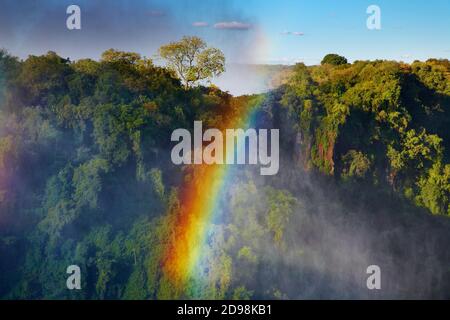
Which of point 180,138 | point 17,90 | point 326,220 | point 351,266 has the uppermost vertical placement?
point 17,90

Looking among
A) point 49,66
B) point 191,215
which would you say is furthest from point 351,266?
point 49,66

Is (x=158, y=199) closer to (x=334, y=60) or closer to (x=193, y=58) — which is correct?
(x=193, y=58)

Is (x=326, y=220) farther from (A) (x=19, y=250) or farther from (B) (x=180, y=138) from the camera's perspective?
(A) (x=19, y=250)

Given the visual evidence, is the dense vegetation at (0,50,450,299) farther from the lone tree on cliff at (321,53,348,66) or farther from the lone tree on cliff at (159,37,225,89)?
the lone tree on cliff at (321,53,348,66)

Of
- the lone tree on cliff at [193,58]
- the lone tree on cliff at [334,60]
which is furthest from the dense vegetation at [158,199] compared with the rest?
the lone tree on cliff at [334,60]

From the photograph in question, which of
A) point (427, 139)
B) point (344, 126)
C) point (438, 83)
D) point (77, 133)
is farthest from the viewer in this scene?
point (438, 83)

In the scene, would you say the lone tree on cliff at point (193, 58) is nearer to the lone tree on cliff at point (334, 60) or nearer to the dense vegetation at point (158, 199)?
the dense vegetation at point (158, 199)

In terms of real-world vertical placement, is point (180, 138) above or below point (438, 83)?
below
